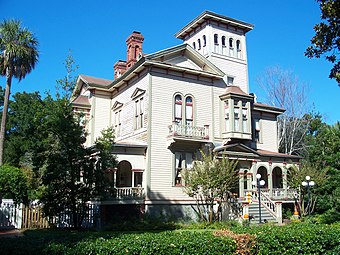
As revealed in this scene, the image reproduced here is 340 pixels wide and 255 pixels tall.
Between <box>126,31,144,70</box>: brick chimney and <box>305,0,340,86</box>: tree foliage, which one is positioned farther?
<box>126,31,144,70</box>: brick chimney

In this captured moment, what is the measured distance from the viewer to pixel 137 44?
1248 inches

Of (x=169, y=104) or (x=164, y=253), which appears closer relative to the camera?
(x=164, y=253)

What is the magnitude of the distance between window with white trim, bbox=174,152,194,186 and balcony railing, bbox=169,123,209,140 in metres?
1.55

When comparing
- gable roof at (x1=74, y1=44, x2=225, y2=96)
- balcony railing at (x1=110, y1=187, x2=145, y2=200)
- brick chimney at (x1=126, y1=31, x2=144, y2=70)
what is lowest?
balcony railing at (x1=110, y1=187, x2=145, y2=200)

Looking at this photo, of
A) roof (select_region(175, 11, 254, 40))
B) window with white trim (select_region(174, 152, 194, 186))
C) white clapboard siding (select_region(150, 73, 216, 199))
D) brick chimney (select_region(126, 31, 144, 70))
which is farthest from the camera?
brick chimney (select_region(126, 31, 144, 70))

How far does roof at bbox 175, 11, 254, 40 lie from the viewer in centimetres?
3088

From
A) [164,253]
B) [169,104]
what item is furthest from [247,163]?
[164,253]

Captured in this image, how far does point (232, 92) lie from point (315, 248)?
17.1 metres

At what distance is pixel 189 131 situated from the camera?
2508 centimetres

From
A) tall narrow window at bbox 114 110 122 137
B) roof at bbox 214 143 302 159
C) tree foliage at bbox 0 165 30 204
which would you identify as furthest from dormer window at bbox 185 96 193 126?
tree foliage at bbox 0 165 30 204

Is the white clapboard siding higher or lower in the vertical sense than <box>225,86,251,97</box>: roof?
lower

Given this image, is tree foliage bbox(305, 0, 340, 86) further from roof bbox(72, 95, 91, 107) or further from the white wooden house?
roof bbox(72, 95, 91, 107)

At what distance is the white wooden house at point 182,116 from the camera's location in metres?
24.3

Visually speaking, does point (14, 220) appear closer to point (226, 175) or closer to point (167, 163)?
point (167, 163)
